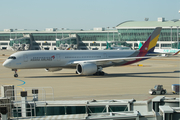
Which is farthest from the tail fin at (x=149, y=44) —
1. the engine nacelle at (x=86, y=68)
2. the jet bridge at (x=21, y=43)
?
the jet bridge at (x=21, y=43)

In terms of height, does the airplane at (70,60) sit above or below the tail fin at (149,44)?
below

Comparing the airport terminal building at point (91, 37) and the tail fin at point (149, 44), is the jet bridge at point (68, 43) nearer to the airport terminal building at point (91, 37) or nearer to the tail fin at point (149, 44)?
the airport terminal building at point (91, 37)

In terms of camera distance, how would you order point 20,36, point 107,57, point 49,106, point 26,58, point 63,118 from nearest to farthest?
1. point 63,118
2. point 49,106
3. point 26,58
4. point 107,57
5. point 20,36

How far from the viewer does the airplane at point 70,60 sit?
130 feet

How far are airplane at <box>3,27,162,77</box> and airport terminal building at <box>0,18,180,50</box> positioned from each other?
9359 centimetres

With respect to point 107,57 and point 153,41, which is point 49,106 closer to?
point 107,57

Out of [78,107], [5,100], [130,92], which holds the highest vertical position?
[5,100]

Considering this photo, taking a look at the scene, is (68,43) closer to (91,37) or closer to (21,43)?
(91,37)

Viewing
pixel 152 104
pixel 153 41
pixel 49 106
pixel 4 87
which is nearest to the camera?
pixel 152 104

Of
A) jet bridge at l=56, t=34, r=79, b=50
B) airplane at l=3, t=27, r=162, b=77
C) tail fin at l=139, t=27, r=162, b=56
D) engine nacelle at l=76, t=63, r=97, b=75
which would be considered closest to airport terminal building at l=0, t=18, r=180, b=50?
jet bridge at l=56, t=34, r=79, b=50

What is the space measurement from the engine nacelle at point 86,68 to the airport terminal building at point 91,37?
325ft

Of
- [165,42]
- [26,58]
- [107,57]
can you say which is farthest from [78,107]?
[165,42]

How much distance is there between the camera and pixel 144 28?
146750mm

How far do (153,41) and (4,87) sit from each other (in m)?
39.5
